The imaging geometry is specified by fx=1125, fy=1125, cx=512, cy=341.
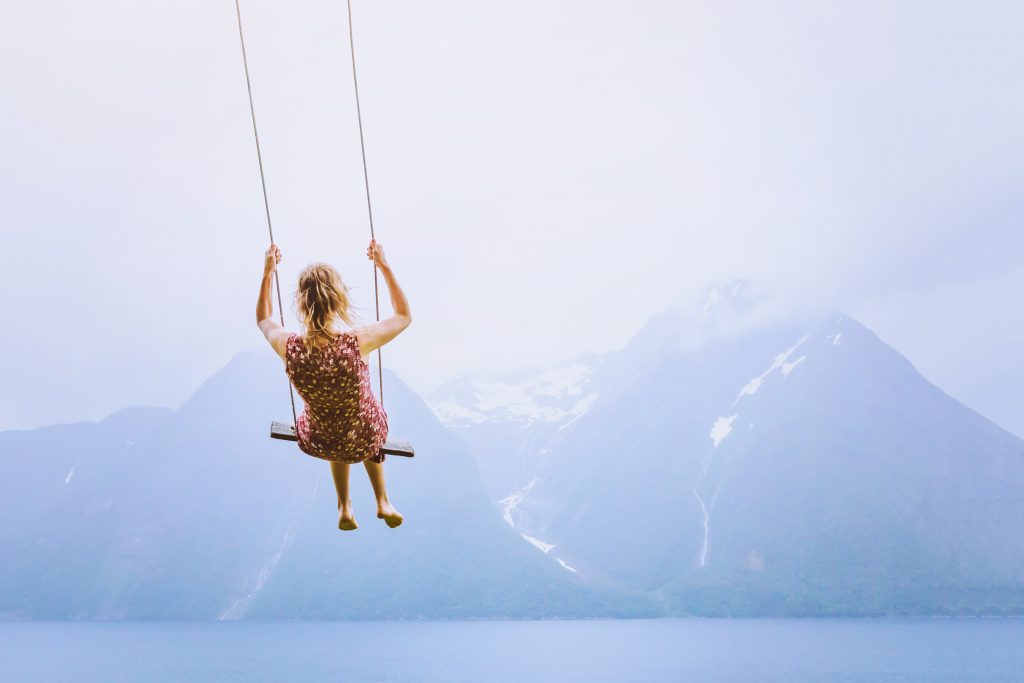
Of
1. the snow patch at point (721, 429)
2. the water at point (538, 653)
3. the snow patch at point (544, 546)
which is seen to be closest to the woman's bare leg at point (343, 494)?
the water at point (538, 653)

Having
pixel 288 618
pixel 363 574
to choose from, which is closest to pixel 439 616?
pixel 363 574

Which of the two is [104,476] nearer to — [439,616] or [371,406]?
[439,616]

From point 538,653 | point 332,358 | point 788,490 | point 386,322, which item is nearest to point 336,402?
point 332,358

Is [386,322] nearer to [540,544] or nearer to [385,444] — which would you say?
[385,444]

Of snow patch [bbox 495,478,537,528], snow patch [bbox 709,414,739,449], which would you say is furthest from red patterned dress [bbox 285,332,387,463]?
snow patch [bbox 709,414,739,449]

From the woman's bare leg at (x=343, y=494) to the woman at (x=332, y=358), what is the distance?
1cm

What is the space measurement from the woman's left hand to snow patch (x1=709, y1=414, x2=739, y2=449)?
162252 millimetres

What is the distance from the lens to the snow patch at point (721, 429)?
165750 mm

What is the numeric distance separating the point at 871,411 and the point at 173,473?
101 metres

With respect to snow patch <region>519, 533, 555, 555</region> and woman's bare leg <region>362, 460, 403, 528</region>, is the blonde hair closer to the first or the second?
woman's bare leg <region>362, 460, 403, 528</region>

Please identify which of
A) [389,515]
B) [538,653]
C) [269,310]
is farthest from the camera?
[538,653]

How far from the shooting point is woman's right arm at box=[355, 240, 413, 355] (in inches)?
191

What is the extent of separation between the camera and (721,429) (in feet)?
551

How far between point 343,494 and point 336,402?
0.62 metres
